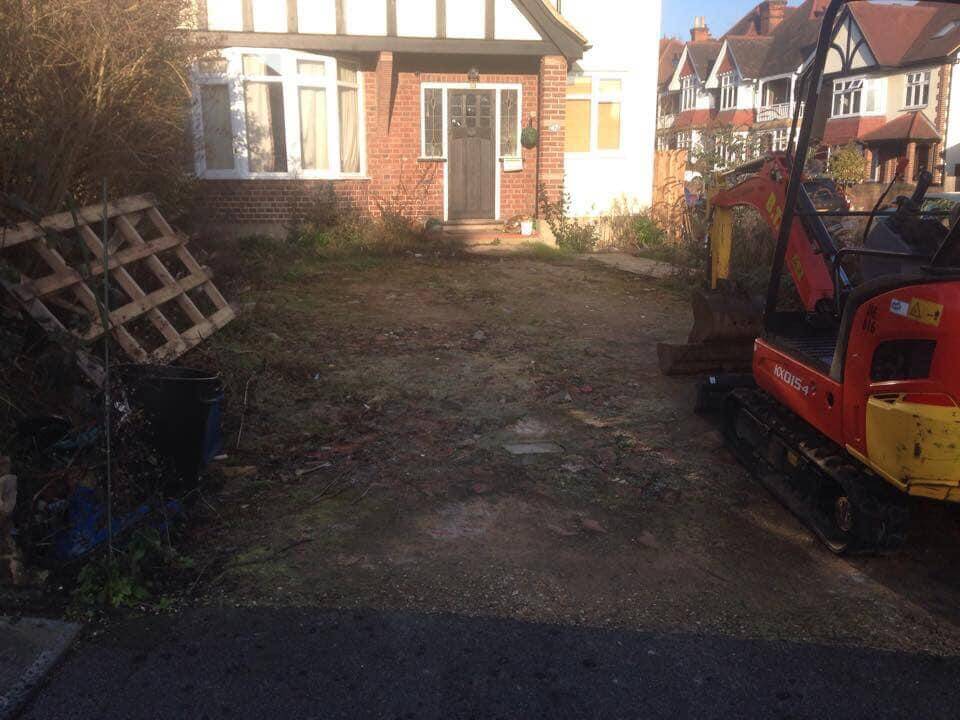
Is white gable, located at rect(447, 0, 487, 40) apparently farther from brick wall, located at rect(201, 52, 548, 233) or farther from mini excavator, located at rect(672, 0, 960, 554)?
mini excavator, located at rect(672, 0, 960, 554)

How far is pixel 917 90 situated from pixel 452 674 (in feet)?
148

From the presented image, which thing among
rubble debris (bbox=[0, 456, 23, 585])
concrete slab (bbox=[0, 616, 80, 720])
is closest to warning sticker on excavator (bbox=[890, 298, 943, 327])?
concrete slab (bbox=[0, 616, 80, 720])

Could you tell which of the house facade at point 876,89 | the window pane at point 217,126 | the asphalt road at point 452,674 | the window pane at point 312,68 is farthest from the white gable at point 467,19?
the house facade at point 876,89

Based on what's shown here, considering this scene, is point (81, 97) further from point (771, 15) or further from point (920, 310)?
point (771, 15)

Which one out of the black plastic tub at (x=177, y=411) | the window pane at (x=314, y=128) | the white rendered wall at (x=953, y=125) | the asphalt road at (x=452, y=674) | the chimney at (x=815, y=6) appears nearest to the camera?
the asphalt road at (x=452, y=674)

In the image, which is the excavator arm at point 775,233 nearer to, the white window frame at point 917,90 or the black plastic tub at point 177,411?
the black plastic tub at point 177,411

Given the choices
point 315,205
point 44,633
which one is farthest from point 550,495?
point 315,205

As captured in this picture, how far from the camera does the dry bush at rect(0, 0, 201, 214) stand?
5785 millimetres

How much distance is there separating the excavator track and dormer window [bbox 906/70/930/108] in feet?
135

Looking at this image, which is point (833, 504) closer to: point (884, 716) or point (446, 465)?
point (884, 716)

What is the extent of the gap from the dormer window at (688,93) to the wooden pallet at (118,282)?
2209 inches

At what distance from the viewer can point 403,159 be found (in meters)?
14.9

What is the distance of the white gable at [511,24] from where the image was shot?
Result: 1407 centimetres

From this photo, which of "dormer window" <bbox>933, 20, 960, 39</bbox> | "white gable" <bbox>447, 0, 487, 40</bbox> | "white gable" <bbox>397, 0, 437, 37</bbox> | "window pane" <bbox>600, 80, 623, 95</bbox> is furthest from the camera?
"dormer window" <bbox>933, 20, 960, 39</bbox>
